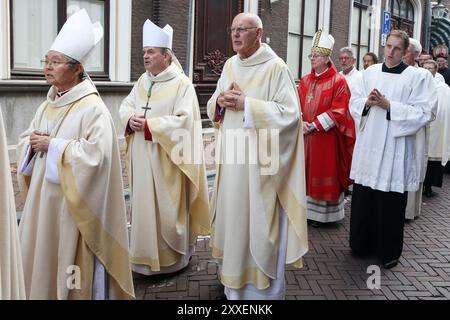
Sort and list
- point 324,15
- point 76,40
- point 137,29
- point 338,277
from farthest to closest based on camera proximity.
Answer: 1. point 324,15
2. point 137,29
3. point 338,277
4. point 76,40

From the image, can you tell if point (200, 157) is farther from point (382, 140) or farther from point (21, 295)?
point (21, 295)

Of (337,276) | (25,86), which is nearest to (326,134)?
(337,276)

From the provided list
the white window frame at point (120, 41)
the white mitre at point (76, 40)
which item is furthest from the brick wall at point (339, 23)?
the white mitre at point (76, 40)

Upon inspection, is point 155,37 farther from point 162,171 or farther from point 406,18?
point 406,18

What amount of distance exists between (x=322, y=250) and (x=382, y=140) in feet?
4.13

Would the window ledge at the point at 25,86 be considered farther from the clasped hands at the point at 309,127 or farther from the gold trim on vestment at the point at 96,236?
the gold trim on vestment at the point at 96,236

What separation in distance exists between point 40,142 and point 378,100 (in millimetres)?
2874

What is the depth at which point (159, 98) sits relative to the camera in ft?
14.0

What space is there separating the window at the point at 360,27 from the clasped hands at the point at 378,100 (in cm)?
1393

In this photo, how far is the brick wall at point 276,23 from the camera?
532 inches

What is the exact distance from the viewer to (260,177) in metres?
3.63

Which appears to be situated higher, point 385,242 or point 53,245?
point 53,245

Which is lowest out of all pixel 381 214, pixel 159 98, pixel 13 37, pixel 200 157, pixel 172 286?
pixel 172 286
